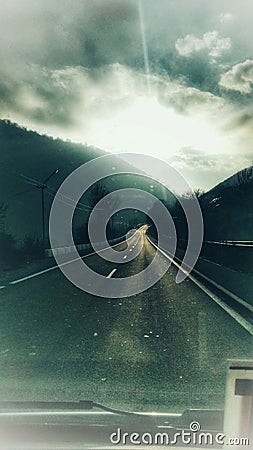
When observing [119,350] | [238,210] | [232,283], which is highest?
[238,210]

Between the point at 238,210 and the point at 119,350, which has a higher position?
the point at 238,210

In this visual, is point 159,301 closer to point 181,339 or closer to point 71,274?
point 181,339

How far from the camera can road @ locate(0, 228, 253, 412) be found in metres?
5.56

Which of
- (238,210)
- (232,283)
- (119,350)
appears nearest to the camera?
(119,350)

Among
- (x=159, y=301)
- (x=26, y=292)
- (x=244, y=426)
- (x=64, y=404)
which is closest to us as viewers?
(x=244, y=426)

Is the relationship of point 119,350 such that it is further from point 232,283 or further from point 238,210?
point 238,210

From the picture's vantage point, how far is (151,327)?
30.9 ft

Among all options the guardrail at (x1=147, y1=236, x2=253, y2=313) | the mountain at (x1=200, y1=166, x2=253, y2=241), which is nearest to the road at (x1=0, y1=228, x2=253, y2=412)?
the guardrail at (x1=147, y1=236, x2=253, y2=313)

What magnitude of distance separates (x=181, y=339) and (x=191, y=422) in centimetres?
424

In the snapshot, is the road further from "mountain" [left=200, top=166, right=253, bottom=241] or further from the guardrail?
"mountain" [left=200, top=166, right=253, bottom=241]

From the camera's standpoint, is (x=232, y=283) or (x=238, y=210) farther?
(x=238, y=210)

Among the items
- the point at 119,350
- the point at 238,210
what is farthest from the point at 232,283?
the point at 238,210

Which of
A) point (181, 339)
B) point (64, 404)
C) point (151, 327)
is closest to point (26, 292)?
point (151, 327)

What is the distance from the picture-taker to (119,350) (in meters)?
7.61
